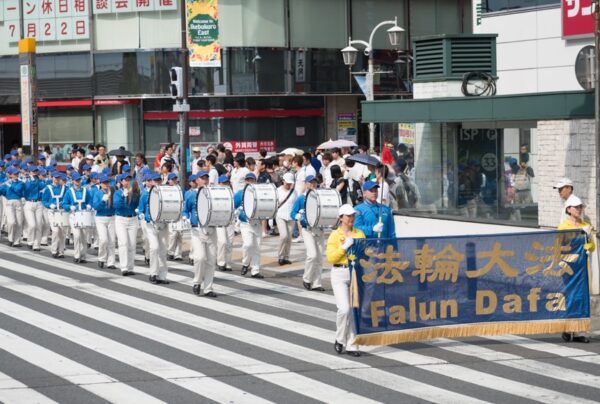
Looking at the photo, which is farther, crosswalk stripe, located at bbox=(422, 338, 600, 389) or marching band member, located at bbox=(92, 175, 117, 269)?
marching band member, located at bbox=(92, 175, 117, 269)

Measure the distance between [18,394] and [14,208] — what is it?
1624cm

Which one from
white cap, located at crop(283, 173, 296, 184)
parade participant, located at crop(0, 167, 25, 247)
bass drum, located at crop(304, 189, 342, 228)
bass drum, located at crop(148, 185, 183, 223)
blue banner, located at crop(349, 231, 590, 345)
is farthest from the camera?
parade participant, located at crop(0, 167, 25, 247)

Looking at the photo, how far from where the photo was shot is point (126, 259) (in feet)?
71.4

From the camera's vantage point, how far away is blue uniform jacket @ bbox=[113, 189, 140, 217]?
21.9 meters

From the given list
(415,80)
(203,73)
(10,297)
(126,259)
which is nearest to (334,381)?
(10,297)

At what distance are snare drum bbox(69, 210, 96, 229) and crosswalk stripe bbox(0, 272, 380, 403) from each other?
4022 mm

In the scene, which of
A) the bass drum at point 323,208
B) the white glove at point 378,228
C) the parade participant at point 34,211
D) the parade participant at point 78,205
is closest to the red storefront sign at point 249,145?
the parade participant at point 34,211

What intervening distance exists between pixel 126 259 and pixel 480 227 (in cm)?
616

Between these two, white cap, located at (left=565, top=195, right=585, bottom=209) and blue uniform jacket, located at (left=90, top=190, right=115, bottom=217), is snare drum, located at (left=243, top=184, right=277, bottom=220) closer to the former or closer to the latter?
blue uniform jacket, located at (left=90, top=190, right=115, bottom=217)

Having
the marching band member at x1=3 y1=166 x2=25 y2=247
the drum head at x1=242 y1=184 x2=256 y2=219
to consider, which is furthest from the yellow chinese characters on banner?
the drum head at x1=242 y1=184 x2=256 y2=219

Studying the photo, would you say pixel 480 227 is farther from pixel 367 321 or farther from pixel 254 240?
pixel 367 321

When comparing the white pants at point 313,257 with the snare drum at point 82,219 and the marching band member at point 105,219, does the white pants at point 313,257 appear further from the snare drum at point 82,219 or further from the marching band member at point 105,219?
the snare drum at point 82,219

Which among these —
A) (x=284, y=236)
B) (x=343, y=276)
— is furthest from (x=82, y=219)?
(x=343, y=276)

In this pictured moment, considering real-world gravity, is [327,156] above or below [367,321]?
above
